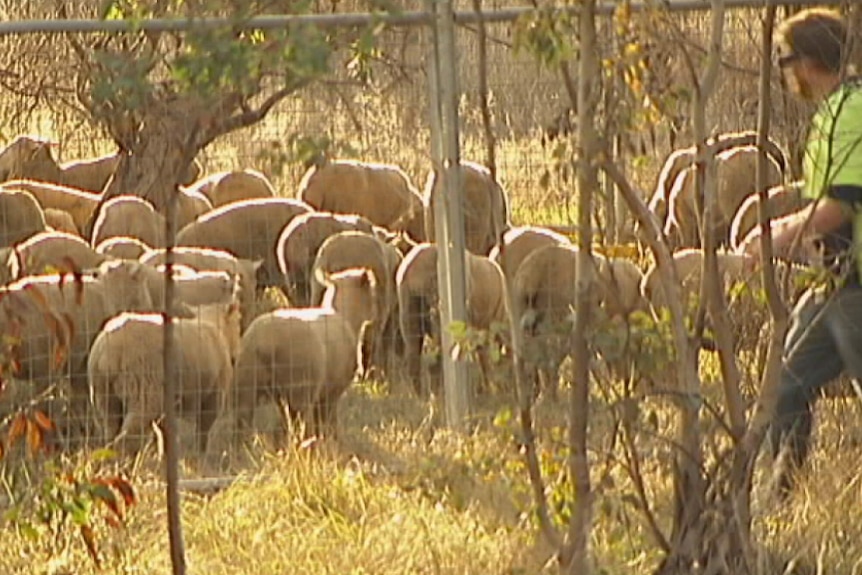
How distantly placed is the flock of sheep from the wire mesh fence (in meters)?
0.02

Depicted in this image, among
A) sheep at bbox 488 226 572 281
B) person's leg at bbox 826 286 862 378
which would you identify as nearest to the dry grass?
person's leg at bbox 826 286 862 378

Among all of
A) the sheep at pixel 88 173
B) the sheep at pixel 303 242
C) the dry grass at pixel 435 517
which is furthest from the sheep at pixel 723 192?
the sheep at pixel 88 173

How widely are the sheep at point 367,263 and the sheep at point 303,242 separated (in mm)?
386

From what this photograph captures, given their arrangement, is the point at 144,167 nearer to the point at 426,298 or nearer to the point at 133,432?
the point at 426,298

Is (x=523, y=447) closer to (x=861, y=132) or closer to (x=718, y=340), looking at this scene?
(x=718, y=340)

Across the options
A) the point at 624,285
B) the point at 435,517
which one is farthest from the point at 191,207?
the point at 435,517

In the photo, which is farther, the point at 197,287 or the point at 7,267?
the point at 197,287

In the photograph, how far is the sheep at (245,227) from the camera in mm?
13711

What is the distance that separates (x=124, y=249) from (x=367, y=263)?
1465mm

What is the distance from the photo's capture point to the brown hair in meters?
7.28

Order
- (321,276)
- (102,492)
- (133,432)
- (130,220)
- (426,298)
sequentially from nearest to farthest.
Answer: (102,492)
(133,432)
(426,298)
(321,276)
(130,220)

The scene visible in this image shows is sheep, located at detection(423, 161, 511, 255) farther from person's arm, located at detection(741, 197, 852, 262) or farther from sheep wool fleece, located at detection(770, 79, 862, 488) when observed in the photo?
person's arm, located at detection(741, 197, 852, 262)

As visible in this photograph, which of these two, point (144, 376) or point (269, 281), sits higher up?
point (144, 376)

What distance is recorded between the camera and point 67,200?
49.4 feet
